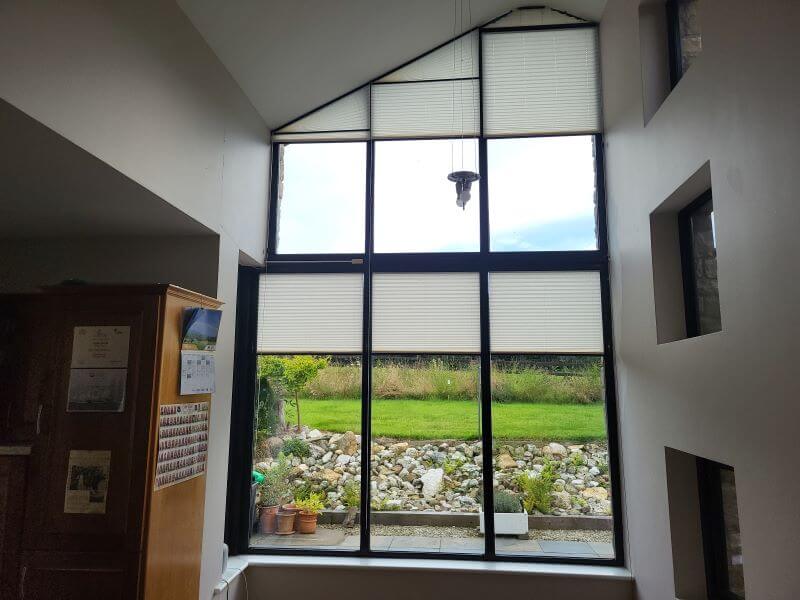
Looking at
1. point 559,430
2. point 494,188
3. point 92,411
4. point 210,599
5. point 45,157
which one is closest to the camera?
point 45,157

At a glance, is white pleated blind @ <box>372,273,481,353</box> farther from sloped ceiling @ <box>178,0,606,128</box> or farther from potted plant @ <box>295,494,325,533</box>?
sloped ceiling @ <box>178,0,606,128</box>

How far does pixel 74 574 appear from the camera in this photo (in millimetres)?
2295

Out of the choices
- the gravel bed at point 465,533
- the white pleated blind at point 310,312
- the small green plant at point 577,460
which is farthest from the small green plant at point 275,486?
the small green plant at point 577,460

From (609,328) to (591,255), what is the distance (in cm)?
54

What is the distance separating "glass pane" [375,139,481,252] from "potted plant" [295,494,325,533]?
6.19 feet

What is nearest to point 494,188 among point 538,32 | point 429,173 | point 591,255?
point 429,173

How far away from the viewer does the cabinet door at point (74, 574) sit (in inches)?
90.0

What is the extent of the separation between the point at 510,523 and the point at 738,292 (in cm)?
235

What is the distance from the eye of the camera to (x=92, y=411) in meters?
2.37

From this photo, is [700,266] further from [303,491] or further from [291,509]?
[291,509]

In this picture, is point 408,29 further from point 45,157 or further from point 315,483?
point 315,483

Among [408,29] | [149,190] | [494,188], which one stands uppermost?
[408,29]

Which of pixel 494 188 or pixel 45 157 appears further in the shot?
pixel 494 188

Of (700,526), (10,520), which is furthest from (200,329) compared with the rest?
(700,526)
